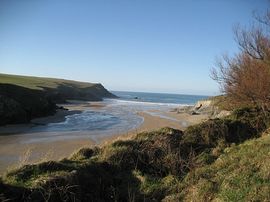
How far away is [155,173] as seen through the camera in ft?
31.3

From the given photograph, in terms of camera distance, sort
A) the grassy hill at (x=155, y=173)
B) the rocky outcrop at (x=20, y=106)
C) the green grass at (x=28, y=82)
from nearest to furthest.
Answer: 1. the grassy hill at (x=155, y=173)
2. the rocky outcrop at (x=20, y=106)
3. the green grass at (x=28, y=82)

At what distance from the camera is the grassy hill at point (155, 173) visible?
704cm

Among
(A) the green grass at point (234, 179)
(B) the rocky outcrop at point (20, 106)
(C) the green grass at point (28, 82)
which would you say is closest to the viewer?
(A) the green grass at point (234, 179)

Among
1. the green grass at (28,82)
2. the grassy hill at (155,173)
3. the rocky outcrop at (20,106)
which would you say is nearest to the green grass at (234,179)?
the grassy hill at (155,173)

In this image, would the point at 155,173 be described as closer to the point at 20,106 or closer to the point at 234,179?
the point at 234,179

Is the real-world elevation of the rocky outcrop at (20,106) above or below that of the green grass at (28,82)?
below

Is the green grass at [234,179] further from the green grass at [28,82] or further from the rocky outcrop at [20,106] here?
the green grass at [28,82]

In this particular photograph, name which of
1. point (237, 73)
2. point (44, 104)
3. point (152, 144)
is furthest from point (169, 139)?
point (44, 104)

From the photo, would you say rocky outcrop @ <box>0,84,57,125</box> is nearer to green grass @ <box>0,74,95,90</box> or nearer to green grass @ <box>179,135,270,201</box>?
green grass @ <box>0,74,95,90</box>

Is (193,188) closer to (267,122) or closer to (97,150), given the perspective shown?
(97,150)

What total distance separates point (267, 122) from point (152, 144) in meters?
5.74

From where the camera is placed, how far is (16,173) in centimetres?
769

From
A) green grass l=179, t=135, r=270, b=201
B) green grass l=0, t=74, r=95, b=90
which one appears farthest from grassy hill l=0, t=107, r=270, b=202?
green grass l=0, t=74, r=95, b=90

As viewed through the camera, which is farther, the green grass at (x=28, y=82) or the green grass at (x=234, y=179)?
the green grass at (x=28, y=82)
